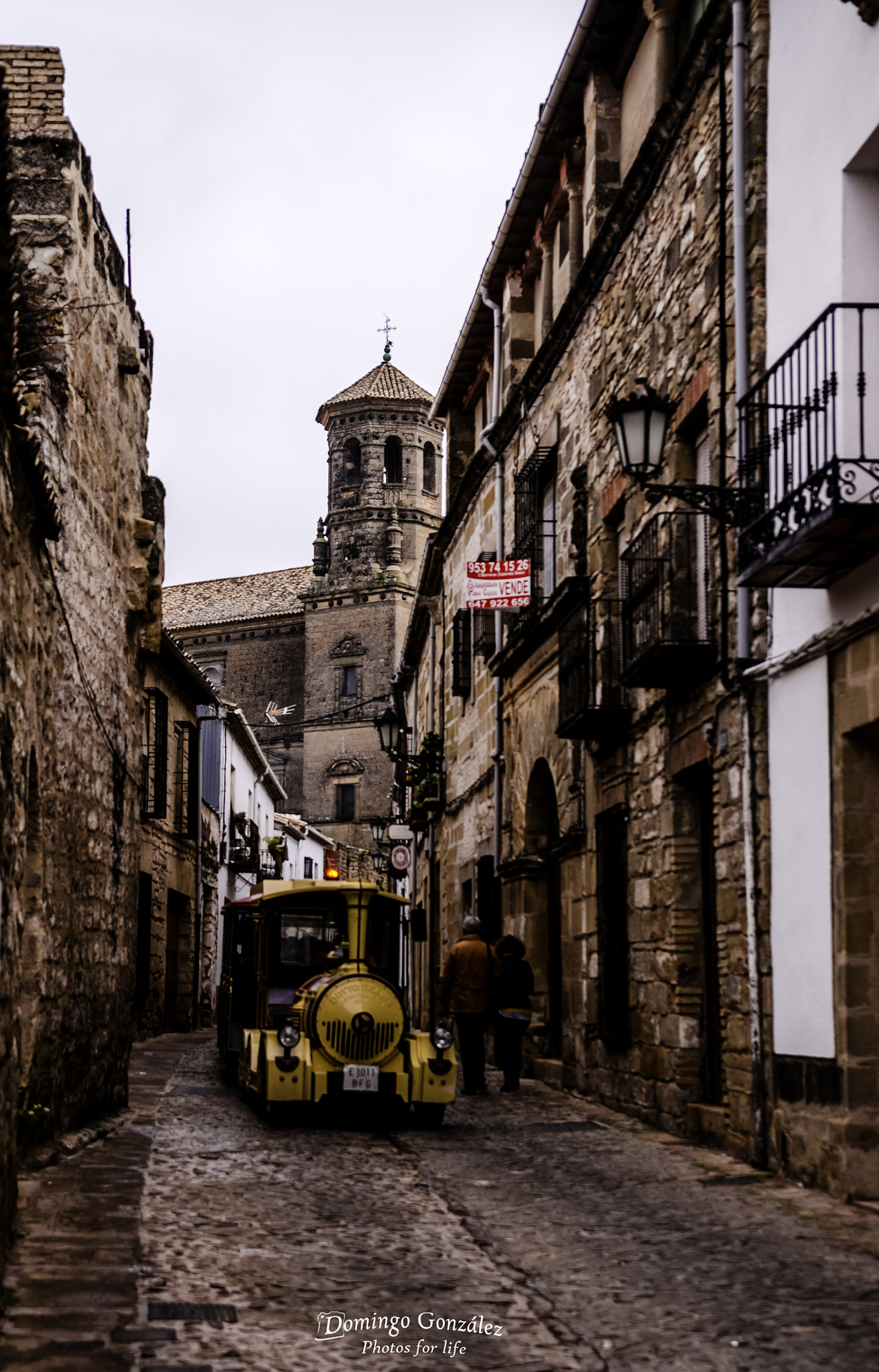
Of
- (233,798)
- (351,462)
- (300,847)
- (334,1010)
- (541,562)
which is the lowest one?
(334,1010)

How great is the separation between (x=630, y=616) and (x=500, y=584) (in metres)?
4.65

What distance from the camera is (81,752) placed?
1026cm

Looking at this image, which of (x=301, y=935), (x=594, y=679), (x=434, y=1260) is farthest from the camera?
(x=594, y=679)

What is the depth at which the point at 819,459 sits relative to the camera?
8008 millimetres

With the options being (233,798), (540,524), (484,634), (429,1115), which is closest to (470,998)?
(429,1115)

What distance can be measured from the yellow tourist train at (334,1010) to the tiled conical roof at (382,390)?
179 feet

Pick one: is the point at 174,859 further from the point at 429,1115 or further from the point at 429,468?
the point at 429,468

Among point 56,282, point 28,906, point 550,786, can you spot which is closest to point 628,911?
point 550,786

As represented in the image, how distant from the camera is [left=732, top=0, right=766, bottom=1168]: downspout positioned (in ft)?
29.9

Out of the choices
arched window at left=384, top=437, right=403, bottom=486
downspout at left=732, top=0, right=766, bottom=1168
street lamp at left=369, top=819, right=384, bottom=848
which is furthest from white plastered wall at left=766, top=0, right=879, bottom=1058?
arched window at left=384, top=437, right=403, bottom=486

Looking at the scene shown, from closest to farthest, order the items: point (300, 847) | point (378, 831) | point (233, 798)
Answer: point (378, 831) < point (233, 798) < point (300, 847)

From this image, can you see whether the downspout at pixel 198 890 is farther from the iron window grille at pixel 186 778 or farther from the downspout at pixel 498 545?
the downspout at pixel 498 545

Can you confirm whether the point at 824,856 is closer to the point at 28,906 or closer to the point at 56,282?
the point at 28,906

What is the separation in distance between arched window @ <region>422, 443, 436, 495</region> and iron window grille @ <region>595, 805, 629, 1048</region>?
5576 cm
